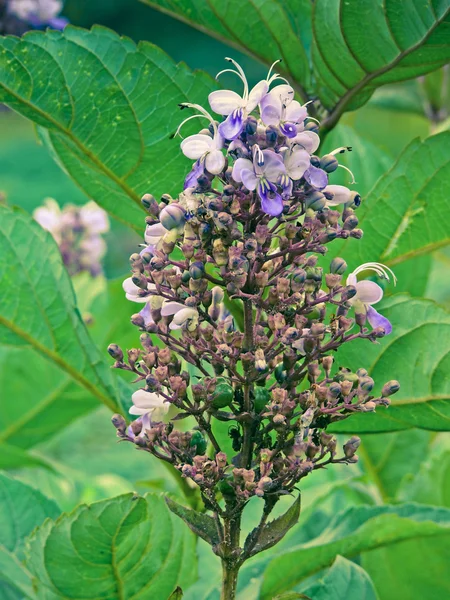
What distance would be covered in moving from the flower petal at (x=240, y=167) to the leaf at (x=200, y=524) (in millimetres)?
268

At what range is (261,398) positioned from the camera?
623 millimetres

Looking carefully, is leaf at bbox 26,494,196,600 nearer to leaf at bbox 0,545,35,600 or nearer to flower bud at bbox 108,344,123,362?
leaf at bbox 0,545,35,600

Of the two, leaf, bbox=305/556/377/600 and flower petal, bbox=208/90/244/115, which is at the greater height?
flower petal, bbox=208/90/244/115

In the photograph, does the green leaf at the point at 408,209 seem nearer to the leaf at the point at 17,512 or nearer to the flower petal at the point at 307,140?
the flower petal at the point at 307,140

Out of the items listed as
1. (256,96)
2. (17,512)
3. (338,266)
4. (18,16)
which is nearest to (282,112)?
(256,96)

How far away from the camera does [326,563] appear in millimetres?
833

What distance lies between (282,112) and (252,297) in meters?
0.15

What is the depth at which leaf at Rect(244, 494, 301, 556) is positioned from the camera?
0.64 meters

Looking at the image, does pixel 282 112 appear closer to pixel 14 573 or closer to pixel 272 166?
pixel 272 166

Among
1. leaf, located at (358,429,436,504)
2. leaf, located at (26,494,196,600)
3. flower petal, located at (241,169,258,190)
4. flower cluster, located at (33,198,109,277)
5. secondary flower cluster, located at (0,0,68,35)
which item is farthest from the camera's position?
flower cluster, located at (33,198,109,277)

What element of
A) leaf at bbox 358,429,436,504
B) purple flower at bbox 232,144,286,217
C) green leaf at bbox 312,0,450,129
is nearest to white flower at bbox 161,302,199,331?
purple flower at bbox 232,144,286,217


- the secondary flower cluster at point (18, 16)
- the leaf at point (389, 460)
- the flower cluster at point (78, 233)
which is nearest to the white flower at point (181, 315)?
the leaf at point (389, 460)

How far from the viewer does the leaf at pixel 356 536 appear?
31.3 inches

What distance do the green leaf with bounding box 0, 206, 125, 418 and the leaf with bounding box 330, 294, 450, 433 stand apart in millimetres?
284
